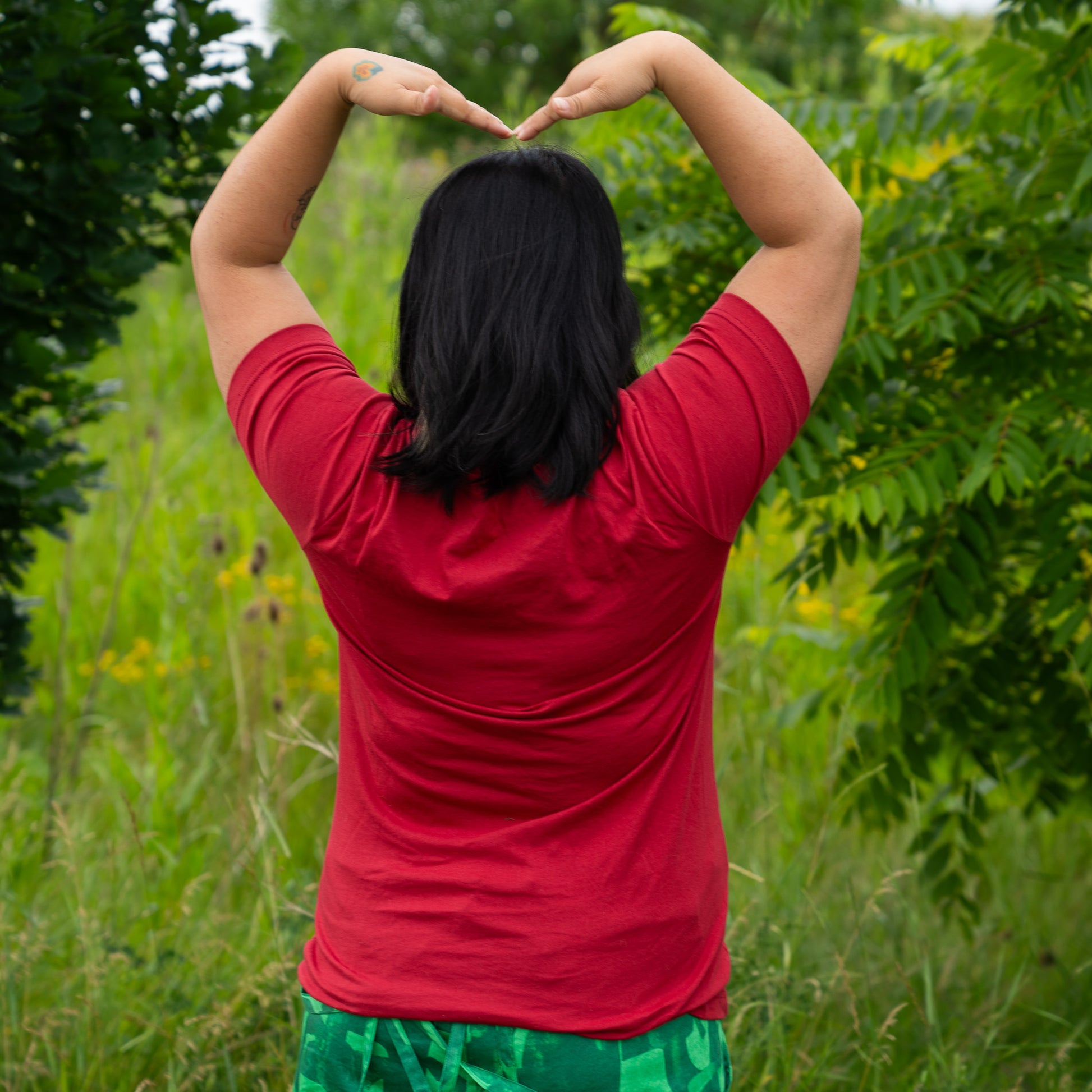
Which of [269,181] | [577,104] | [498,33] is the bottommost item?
[498,33]

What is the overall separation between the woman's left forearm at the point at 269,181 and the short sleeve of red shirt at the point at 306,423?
5.9 inches

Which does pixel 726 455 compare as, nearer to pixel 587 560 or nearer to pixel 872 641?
pixel 587 560

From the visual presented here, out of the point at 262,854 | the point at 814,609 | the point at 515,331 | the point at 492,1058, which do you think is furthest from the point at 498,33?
the point at 492,1058

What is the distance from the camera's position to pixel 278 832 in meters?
2.43

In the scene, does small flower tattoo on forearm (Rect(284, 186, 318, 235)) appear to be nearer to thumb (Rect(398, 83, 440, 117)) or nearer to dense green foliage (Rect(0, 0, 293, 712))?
thumb (Rect(398, 83, 440, 117))

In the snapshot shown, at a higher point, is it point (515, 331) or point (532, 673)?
point (515, 331)

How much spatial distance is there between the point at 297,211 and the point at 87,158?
100 cm

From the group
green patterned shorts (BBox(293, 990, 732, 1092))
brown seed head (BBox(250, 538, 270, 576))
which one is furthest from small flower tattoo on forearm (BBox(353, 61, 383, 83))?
brown seed head (BBox(250, 538, 270, 576))

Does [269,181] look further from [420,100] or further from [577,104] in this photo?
[577,104]

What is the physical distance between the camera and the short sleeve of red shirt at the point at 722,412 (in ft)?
4.17

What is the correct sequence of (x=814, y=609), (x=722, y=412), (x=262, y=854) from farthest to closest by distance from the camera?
1. (x=814, y=609)
2. (x=262, y=854)
3. (x=722, y=412)

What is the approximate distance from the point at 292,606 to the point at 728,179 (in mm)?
3727

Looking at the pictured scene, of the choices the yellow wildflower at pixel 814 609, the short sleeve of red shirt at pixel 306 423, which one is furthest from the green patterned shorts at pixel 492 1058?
the yellow wildflower at pixel 814 609

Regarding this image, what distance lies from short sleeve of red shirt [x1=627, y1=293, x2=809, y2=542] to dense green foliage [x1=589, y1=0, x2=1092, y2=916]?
85 centimetres
